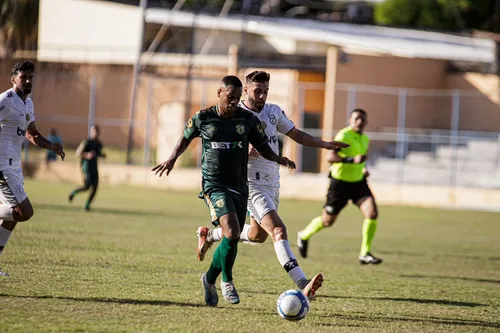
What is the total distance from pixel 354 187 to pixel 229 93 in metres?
5.31

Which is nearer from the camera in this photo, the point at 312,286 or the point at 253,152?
the point at 312,286

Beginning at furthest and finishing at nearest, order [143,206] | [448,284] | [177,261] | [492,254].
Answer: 1. [143,206]
2. [492,254]
3. [177,261]
4. [448,284]

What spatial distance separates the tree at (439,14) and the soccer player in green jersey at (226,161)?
41837 mm

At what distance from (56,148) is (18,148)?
382mm

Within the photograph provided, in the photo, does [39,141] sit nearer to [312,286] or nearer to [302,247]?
[312,286]

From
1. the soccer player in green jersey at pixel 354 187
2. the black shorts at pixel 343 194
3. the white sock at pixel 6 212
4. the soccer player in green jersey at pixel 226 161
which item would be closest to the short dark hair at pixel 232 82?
the soccer player in green jersey at pixel 226 161

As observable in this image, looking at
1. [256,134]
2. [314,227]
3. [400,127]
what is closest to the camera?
[256,134]

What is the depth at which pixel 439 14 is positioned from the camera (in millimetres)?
52031

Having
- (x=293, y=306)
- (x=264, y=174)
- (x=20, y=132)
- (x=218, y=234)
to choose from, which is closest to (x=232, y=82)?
(x=264, y=174)

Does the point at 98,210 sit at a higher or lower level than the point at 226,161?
lower

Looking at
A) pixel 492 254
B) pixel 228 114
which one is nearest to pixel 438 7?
pixel 492 254

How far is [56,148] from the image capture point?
948 cm

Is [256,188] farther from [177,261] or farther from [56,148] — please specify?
[177,261]

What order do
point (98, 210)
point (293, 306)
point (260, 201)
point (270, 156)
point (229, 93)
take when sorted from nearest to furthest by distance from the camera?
1. point (293, 306)
2. point (229, 93)
3. point (270, 156)
4. point (260, 201)
5. point (98, 210)
